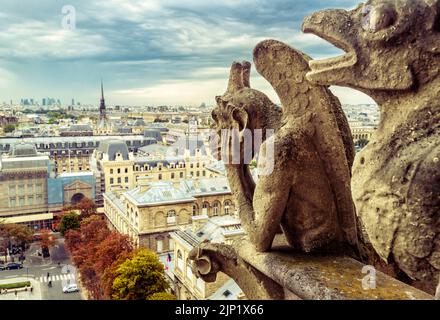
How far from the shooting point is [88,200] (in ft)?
158

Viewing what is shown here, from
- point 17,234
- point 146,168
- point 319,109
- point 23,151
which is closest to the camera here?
point 319,109

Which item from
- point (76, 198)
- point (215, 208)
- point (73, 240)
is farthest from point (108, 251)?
point (76, 198)

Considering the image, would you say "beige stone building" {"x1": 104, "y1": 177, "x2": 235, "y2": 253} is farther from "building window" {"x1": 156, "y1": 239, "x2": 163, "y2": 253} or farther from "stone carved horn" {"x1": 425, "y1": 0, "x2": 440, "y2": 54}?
"stone carved horn" {"x1": 425, "y1": 0, "x2": 440, "y2": 54}

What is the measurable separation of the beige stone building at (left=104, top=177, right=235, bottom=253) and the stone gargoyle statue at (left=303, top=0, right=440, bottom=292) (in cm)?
3357

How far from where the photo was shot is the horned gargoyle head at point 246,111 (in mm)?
4453

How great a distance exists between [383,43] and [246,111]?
1690 mm

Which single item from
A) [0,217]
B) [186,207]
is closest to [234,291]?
[186,207]

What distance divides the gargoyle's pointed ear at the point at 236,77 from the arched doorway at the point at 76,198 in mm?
48373

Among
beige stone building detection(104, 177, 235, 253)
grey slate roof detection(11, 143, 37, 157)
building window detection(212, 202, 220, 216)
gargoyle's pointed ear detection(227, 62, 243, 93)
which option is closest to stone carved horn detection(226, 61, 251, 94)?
gargoyle's pointed ear detection(227, 62, 243, 93)

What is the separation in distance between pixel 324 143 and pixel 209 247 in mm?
1592

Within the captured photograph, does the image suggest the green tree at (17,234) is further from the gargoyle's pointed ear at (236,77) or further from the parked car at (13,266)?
the gargoyle's pointed ear at (236,77)

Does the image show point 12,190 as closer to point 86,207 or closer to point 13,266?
A: point 86,207

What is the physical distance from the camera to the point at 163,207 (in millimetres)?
36844
